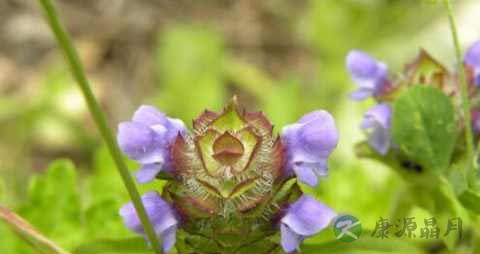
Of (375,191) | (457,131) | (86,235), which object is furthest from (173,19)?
(457,131)

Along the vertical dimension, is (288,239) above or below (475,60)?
below

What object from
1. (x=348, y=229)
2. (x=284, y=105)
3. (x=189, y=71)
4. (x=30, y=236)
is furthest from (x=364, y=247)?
(x=189, y=71)

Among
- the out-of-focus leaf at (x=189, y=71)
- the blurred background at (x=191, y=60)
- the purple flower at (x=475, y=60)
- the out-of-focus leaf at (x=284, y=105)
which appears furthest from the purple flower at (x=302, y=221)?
the out-of-focus leaf at (x=189, y=71)

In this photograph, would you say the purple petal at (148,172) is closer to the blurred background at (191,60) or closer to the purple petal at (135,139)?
the purple petal at (135,139)

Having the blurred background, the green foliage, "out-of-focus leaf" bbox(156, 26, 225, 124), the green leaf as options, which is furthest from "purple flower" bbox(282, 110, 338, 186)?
"out-of-focus leaf" bbox(156, 26, 225, 124)

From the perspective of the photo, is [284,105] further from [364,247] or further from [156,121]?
[156,121]

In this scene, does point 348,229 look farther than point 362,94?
No
